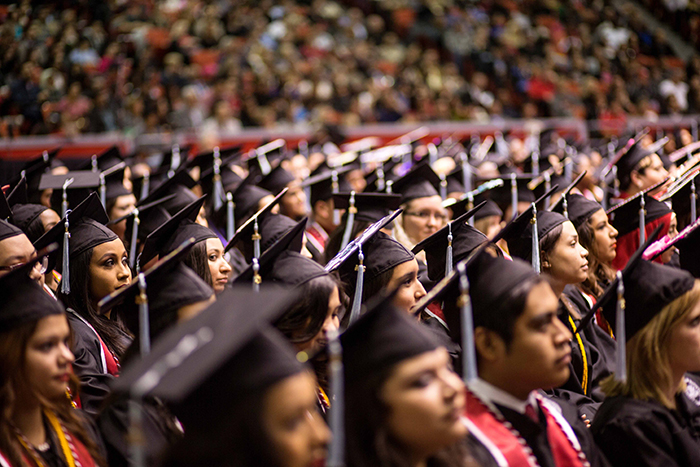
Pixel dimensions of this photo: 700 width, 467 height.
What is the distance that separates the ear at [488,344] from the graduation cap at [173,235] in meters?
1.57

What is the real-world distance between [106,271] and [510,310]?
1844mm

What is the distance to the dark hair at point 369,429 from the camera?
5.14ft

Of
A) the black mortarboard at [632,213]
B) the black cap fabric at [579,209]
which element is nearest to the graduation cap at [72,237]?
the black cap fabric at [579,209]

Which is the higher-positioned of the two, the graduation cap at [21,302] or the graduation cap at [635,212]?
the graduation cap at [635,212]

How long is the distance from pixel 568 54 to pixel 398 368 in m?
14.3

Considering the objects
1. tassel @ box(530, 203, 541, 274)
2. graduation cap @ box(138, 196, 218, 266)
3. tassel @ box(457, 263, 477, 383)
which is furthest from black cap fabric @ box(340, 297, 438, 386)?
graduation cap @ box(138, 196, 218, 266)

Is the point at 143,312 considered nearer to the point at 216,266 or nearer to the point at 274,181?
the point at 216,266

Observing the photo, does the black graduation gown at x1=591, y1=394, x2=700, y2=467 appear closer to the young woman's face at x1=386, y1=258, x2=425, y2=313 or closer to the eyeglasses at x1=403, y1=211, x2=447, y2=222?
the young woman's face at x1=386, y1=258, x2=425, y2=313

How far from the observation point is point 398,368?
5.17ft

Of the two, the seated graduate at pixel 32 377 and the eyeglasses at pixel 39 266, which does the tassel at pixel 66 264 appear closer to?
the eyeglasses at pixel 39 266

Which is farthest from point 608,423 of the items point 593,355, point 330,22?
point 330,22

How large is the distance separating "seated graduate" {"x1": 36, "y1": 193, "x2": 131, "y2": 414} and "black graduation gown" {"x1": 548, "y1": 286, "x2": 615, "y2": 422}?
1.84 meters

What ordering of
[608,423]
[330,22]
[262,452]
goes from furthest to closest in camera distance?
1. [330,22]
2. [608,423]
3. [262,452]

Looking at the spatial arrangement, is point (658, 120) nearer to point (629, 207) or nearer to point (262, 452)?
point (629, 207)
